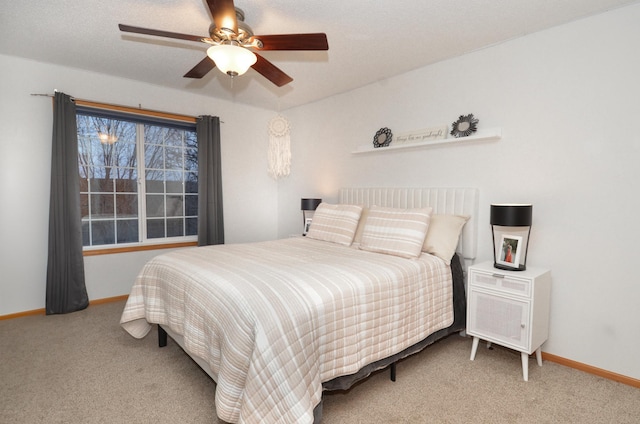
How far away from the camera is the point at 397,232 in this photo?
8.61 ft

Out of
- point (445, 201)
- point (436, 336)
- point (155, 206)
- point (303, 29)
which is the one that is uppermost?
point (303, 29)

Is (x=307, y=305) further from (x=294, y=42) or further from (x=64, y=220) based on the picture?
(x=64, y=220)

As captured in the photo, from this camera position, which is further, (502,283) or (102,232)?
(102,232)

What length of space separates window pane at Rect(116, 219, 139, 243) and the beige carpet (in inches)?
56.1

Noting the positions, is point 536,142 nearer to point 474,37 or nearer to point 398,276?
point 474,37

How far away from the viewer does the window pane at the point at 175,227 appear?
4.19m

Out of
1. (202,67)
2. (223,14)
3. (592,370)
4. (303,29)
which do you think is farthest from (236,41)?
(592,370)

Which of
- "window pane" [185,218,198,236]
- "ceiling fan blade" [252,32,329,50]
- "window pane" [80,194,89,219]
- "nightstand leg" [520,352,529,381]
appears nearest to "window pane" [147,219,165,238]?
"window pane" [185,218,198,236]

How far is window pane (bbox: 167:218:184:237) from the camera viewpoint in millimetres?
4191

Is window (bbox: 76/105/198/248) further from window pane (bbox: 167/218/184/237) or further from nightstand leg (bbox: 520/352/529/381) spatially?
nightstand leg (bbox: 520/352/529/381)

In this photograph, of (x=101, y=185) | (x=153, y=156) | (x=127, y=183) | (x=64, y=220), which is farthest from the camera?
(x=153, y=156)

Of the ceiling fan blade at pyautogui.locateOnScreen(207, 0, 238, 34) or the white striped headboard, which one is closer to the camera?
the ceiling fan blade at pyautogui.locateOnScreen(207, 0, 238, 34)

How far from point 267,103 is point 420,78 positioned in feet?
7.29

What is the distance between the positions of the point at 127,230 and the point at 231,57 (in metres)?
2.83
